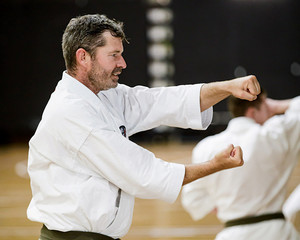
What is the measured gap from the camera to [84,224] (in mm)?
1942

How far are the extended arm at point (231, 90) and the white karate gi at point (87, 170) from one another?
381 mm

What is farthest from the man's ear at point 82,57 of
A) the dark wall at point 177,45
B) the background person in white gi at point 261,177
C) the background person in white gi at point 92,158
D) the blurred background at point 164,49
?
the dark wall at point 177,45

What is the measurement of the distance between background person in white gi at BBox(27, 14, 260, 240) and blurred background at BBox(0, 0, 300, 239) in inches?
388

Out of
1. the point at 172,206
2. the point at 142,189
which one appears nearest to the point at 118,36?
the point at 142,189

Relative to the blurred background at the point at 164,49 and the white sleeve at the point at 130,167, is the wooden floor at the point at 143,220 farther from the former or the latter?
the blurred background at the point at 164,49

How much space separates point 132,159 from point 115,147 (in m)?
0.08

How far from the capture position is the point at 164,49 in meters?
13.7

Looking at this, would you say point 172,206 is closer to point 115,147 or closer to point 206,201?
point 206,201

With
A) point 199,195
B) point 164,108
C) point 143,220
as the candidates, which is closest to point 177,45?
point 143,220

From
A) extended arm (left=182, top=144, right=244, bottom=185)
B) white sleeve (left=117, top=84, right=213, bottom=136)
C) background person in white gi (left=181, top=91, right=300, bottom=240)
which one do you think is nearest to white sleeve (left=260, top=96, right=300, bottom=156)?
background person in white gi (left=181, top=91, right=300, bottom=240)

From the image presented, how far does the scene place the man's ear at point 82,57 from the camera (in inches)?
79.2

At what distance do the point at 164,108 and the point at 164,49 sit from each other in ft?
38.0

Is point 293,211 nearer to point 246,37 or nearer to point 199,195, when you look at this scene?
point 199,195

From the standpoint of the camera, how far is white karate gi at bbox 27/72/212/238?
1.90 meters
